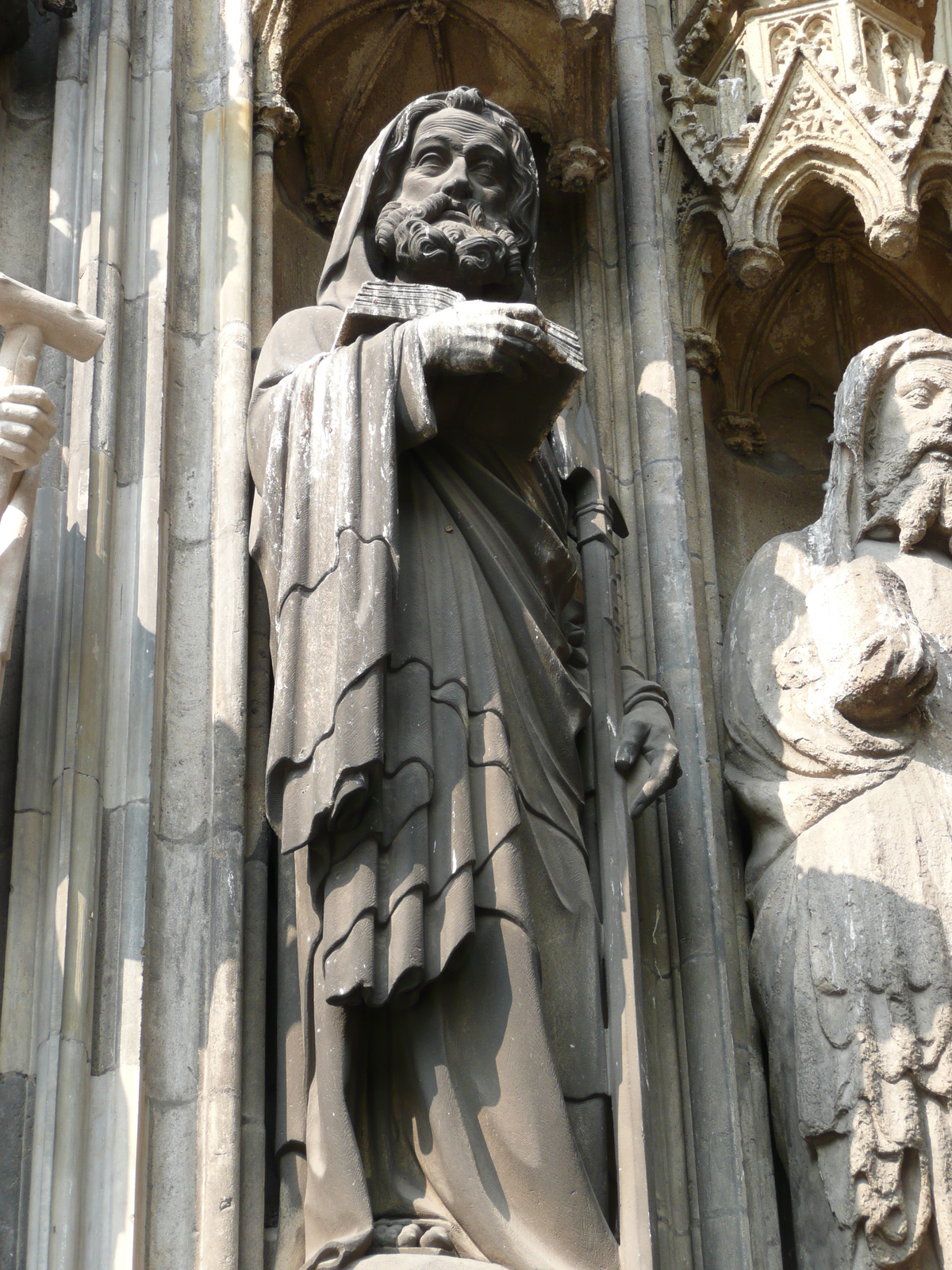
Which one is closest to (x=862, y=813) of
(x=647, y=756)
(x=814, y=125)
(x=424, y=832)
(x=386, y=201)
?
(x=647, y=756)

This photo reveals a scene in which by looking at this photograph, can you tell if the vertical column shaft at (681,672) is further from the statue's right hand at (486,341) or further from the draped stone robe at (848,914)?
the statue's right hand at (486,341)

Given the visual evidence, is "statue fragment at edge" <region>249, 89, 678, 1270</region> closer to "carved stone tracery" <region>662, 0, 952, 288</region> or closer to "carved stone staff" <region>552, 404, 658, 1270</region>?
"carved stone staff" <region>552, 404, 658, 1270</region>

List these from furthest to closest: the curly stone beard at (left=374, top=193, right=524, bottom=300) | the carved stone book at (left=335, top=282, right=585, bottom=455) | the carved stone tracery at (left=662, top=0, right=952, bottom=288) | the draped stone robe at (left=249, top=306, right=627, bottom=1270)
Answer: the carved stone tracery at (left=662, top=0, right=952, bottom=288)
the curly stone beard at (left=374, top=193, right=524, bottom=300)
the carved stone book at (left=335, top=282, right=585, bottom=455)
the draped stone robe at (left=249, top=306, right=627, bottom=1270)

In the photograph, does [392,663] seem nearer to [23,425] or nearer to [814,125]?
[23,425]

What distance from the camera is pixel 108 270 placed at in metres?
5.05

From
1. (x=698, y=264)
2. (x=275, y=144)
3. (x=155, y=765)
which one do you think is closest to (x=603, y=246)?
(x=698, y=264)

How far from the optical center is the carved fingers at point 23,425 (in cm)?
436

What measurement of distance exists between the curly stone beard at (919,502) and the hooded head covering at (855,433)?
4 centimetres

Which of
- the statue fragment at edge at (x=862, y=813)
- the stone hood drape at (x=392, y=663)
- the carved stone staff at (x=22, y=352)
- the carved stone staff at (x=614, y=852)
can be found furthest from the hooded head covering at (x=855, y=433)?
the carved stone staff at (x=22, y=352)

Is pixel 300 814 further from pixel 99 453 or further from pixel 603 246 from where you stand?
pixel 603 246

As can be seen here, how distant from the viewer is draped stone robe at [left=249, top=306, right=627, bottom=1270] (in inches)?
160

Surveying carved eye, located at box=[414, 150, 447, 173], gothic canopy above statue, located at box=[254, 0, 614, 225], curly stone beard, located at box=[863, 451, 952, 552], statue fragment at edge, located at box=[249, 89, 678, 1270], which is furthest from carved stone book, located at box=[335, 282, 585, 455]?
gothic canopy above statue, located at box=[254, 0, 614, 225]

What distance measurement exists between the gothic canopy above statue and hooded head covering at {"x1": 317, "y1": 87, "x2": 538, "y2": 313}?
570mm

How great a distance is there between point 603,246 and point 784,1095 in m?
2.27
